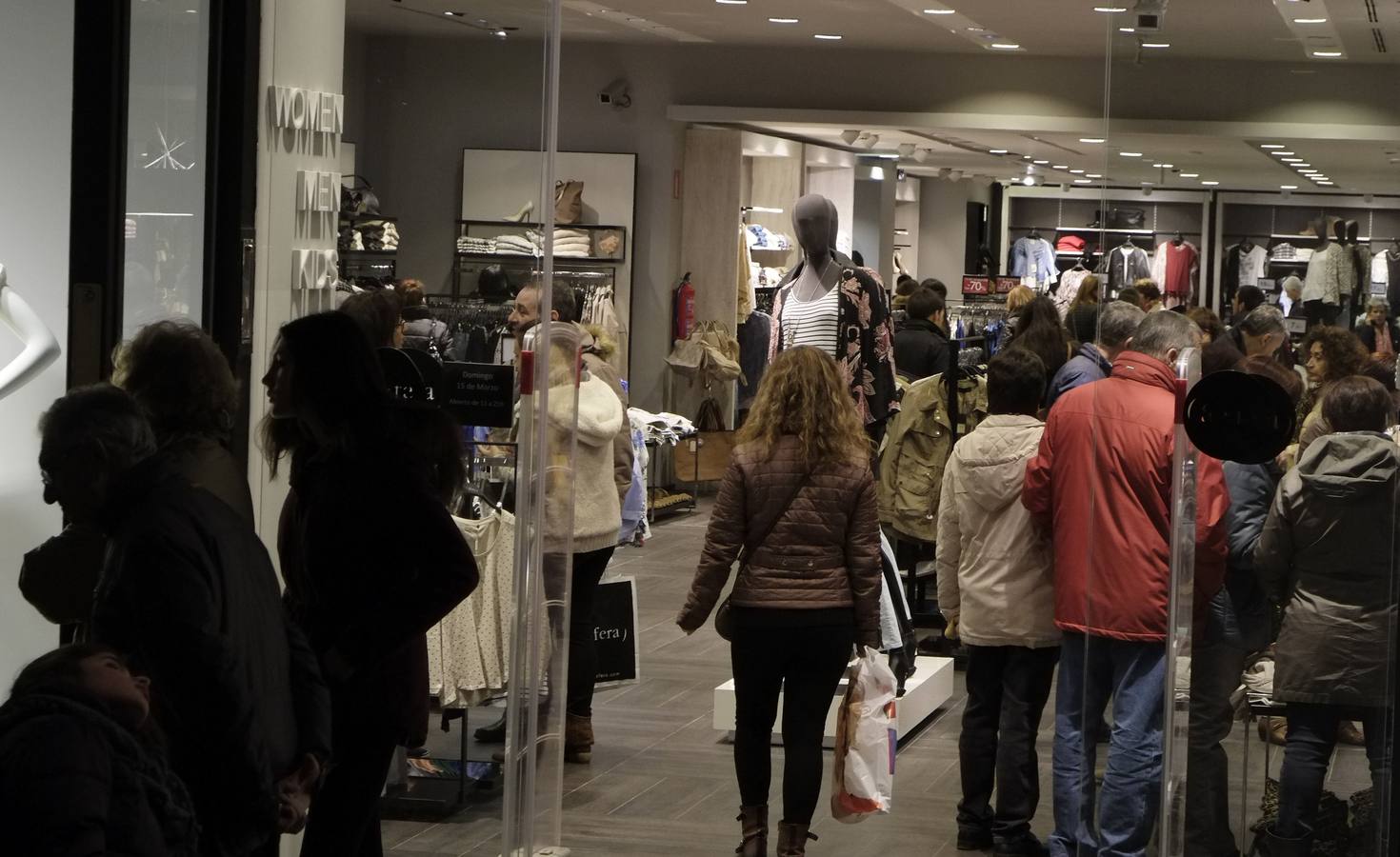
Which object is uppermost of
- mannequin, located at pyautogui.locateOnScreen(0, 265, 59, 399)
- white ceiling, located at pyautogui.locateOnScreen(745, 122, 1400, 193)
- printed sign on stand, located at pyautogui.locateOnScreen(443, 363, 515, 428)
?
white ceiling, located at pyautogui.locateOnScreen(745, 122, 1400, 193)

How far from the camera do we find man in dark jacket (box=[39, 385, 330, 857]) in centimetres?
247

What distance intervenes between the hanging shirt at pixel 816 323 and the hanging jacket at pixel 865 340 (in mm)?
27

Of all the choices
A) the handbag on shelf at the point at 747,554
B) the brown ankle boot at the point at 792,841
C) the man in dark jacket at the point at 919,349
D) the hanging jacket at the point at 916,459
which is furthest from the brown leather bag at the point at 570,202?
the brown ankle boot at the point at 792,841

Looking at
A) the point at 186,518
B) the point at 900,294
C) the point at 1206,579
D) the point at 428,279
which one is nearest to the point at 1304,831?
the point at 1206,579

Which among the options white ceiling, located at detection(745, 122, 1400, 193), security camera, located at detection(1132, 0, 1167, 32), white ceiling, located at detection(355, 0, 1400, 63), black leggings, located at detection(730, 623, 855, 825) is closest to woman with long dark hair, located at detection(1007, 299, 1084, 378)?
white ceiling, located at detection(355, 0, 1400, 63)

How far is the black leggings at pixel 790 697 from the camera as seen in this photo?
458cm

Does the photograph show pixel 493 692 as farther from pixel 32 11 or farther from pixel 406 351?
pixel 32 11

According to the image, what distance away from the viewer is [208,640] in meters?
2.48

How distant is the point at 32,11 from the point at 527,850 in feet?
7.80

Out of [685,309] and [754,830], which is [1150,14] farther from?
[685,309]

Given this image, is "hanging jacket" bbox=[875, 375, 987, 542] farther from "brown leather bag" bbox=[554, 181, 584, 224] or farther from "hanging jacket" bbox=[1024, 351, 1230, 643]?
"brown leather bag" bbox=[554, 181, 584, 224]

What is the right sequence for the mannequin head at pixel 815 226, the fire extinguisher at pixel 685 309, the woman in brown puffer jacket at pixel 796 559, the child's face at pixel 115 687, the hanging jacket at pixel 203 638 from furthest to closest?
the fire extinguisher at pixel 685 309, the mannequin head at pixel 815 226, the woman in brown puffer jacket at pixel 796 559, the hanging jacket at pixel 203 638, the child's face at pixel 115 687

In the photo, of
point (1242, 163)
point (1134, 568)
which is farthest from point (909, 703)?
point (1242, 163)

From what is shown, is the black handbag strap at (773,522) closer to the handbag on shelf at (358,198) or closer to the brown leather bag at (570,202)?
the handbag on shelf at (358,198)
